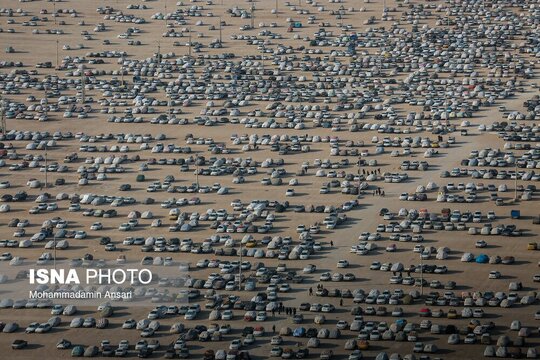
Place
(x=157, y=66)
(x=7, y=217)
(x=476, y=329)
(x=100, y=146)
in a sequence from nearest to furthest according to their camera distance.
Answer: (x=476, y=329) < (x=7, y=217) < (x=100, y=146) < (x=157, y=66)

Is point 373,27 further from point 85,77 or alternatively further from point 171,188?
point 171,188

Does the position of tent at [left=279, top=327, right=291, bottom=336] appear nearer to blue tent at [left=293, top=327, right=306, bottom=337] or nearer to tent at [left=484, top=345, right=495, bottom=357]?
blue tent at [left=293, top=327, right=306, bottom=337]

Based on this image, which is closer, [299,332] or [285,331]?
[299,332]

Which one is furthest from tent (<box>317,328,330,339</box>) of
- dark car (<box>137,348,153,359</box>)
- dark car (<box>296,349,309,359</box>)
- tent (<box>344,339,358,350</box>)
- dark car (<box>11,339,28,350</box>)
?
dark car (<box>11,339,28,350</box>)

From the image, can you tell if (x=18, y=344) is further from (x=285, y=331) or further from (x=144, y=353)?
(x=285, y=331)

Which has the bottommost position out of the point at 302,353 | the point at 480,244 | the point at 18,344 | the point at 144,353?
the point at 18,344

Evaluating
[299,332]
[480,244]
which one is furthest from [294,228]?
[299,332]

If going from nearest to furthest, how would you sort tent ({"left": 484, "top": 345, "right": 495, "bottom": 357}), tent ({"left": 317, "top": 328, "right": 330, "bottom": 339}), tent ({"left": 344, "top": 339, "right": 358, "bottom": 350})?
tent ({"left": 484, "top": 345, "right": 495, "bottom": 357}) < tent ({"left": 344, "top": 339, "right": 358, "bottom": 350}) < tent ({"left": 317, "top": 328, "right": 330, "bottom": 339})

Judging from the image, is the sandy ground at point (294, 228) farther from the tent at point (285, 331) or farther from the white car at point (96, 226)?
the tent at point (285, 331)

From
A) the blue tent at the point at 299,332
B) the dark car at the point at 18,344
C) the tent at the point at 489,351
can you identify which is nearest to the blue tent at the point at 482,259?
the tent at the point at 489,351

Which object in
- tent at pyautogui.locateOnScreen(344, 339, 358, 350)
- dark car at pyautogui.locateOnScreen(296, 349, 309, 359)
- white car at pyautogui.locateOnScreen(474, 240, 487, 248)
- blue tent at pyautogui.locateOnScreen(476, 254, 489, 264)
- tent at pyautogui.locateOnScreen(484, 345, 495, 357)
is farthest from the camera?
white car at pyautogui.locateOnScreen(474, 240, 487, 248)

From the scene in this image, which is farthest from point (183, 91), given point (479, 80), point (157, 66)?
point (479, 80)
